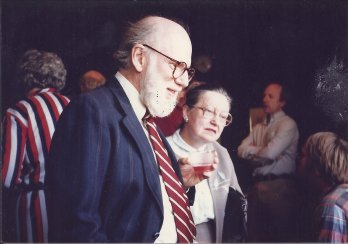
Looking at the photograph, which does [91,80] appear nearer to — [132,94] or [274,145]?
[132,94]

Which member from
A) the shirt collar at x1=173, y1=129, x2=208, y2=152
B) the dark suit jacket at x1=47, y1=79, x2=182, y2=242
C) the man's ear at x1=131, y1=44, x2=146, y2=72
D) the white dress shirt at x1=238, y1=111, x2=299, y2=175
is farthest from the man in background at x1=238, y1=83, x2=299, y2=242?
the man's ear at x1=131, y1=44, x2=146, y2=72

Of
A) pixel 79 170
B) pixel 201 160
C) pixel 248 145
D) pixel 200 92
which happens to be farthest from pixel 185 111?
pixel 79 170

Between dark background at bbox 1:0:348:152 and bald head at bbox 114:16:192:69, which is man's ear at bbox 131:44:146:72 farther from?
dark background at bbox 1:0:348:152

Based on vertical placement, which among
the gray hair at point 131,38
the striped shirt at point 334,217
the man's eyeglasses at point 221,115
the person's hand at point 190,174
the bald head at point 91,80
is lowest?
the striped shirt at point 334,217

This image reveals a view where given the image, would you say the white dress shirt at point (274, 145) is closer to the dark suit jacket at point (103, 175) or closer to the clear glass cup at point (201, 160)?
the clear glass cup at point (201, 160)

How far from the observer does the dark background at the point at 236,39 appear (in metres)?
2.29

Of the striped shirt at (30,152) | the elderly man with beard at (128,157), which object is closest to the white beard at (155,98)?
Answer: the elderly man with beard at (128,157)

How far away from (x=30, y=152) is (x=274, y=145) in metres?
1.17

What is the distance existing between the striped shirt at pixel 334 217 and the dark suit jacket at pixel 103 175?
78cm

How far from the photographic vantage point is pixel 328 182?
7.42 ft

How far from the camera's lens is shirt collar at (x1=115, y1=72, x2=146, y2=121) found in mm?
2096

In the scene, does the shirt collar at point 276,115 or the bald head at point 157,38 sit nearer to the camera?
the bald head at point 157,38

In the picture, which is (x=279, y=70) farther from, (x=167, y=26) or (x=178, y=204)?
(x=178, y=204)

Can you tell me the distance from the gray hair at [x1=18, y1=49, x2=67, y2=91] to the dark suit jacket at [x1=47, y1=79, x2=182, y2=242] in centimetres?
28
